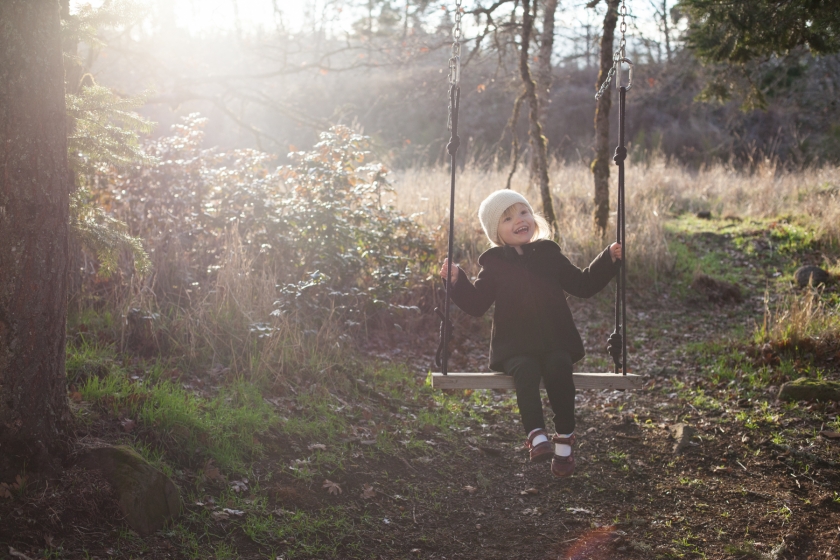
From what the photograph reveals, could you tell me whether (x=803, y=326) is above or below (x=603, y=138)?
below

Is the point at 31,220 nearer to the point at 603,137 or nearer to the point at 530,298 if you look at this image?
the point at 530,298

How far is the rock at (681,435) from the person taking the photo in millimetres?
5041

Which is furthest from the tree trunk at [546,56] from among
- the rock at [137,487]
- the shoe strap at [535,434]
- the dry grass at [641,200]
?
the rock at [137,487]

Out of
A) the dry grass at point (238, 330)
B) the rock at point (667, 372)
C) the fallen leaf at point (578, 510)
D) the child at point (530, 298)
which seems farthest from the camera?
the rock at point (667, 372)

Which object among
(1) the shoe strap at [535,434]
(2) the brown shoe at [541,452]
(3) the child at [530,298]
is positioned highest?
(3) the child at [530,298]

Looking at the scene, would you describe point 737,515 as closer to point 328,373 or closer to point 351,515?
point 351,515

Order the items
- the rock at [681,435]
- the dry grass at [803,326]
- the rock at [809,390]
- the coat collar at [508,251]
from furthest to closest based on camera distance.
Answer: the dry grass at [803,326] → the rock at [809,390] → the rock at [681,435] → the coat collar at [508,251]

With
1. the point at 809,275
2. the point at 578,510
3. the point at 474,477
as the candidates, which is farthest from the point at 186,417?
the point at 809,275

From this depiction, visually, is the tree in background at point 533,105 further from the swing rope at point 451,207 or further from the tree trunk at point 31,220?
the tree trunk at point 31,220

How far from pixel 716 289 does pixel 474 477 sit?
5.79 m

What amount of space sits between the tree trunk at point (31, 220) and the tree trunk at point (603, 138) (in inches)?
260

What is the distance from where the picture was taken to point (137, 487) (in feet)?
11.3

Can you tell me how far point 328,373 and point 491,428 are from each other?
1.33 meters

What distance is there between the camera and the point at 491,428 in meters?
5.56
